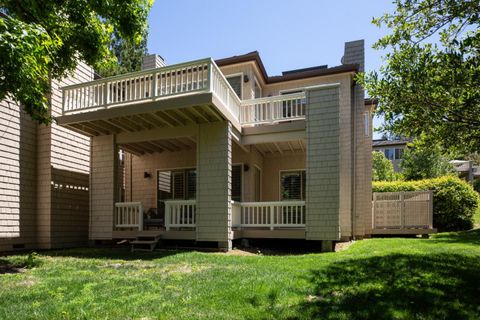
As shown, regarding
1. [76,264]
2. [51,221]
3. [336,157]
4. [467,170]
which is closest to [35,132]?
[51,221]

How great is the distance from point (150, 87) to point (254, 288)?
691cm

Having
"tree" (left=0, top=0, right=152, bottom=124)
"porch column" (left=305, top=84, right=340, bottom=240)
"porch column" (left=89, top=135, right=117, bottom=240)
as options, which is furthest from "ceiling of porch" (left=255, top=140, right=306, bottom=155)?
"tree" (left=0, top=0, right=152, bottom=124)

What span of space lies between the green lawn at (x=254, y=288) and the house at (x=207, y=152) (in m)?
2.82

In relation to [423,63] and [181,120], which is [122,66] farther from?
[423,63]

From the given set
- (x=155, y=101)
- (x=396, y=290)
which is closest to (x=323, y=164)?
(x=155, y=101)

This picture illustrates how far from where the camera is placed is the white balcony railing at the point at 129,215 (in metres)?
11.0

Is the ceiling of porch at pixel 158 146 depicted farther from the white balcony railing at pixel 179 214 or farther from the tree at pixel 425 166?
the tree at pixel 425 166

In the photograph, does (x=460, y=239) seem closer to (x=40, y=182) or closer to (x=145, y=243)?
(x=145, y=243)

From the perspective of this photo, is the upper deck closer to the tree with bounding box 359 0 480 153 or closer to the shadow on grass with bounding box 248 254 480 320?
the tree with bounding box 359 0 480 153

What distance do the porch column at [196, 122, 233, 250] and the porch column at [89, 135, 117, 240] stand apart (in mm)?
2911

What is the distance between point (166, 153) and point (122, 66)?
15.8 metres

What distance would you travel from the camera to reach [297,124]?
11414mm

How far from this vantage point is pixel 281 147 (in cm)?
1369

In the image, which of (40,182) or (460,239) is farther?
(460,239)
